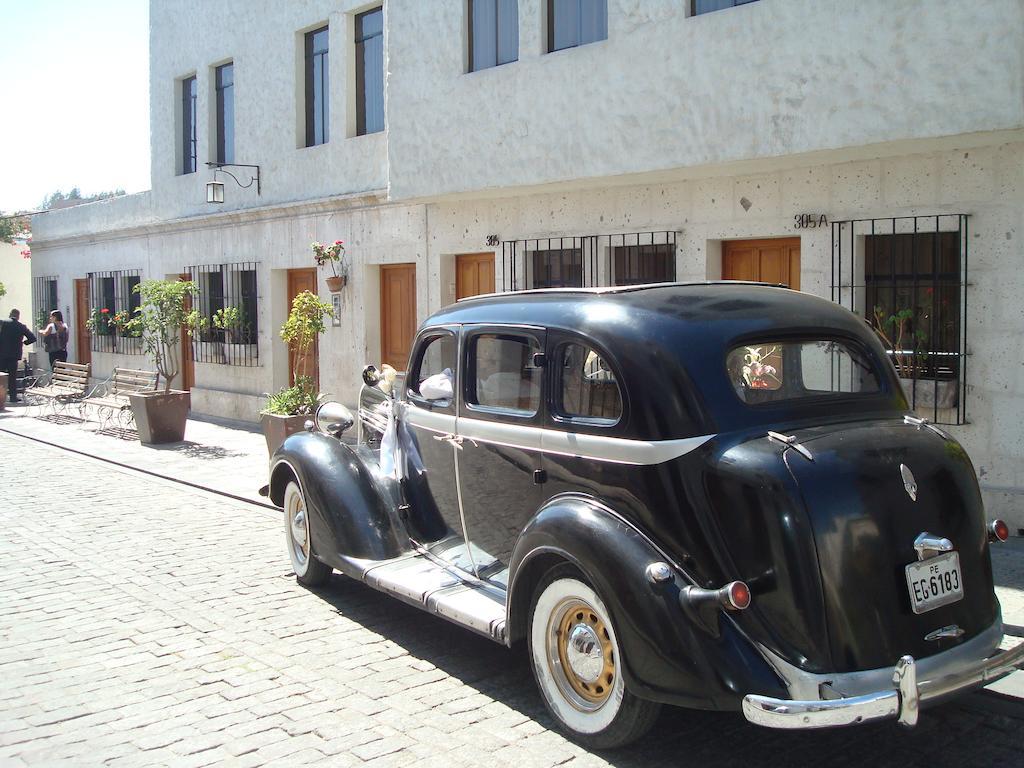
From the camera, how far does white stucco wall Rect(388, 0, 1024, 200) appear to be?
698 centimetres

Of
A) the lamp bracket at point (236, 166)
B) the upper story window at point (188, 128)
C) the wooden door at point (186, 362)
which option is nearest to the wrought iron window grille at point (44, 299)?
the wooden door at point (186, 362)

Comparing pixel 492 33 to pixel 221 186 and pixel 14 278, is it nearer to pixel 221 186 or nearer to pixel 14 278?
pixel 221 186

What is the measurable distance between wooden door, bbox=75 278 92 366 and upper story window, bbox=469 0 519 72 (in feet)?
49.4

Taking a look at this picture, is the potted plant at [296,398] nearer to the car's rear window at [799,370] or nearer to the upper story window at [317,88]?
the upper story window at [317,88]

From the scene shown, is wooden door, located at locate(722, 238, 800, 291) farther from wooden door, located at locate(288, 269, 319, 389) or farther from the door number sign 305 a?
wooden door, located at locate(288, 269, 319, 389)

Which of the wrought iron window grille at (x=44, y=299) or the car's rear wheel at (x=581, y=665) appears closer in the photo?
the car's rear wheel at (x=581, y=665)

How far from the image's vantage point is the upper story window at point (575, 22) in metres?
9.75

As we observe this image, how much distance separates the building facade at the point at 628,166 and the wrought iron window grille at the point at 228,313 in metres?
0.07

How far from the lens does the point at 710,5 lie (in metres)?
8.70

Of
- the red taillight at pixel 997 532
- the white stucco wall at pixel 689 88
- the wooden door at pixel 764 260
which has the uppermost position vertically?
the white stucco wall at pixel 689 88

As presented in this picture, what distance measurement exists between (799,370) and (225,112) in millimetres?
14806

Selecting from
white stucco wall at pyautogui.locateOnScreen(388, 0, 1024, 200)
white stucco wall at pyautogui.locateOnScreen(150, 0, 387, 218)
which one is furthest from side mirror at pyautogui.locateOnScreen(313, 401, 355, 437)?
white stucco wall at pyautogui.locateOnScreen(150, 0, 387, 218)

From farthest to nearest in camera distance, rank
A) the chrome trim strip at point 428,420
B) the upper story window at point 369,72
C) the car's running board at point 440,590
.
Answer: the upper story window at point 369,72, the chrome trim strip at point 428,420, the car's running board at point 440,590

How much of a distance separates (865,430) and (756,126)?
4.74 metres
